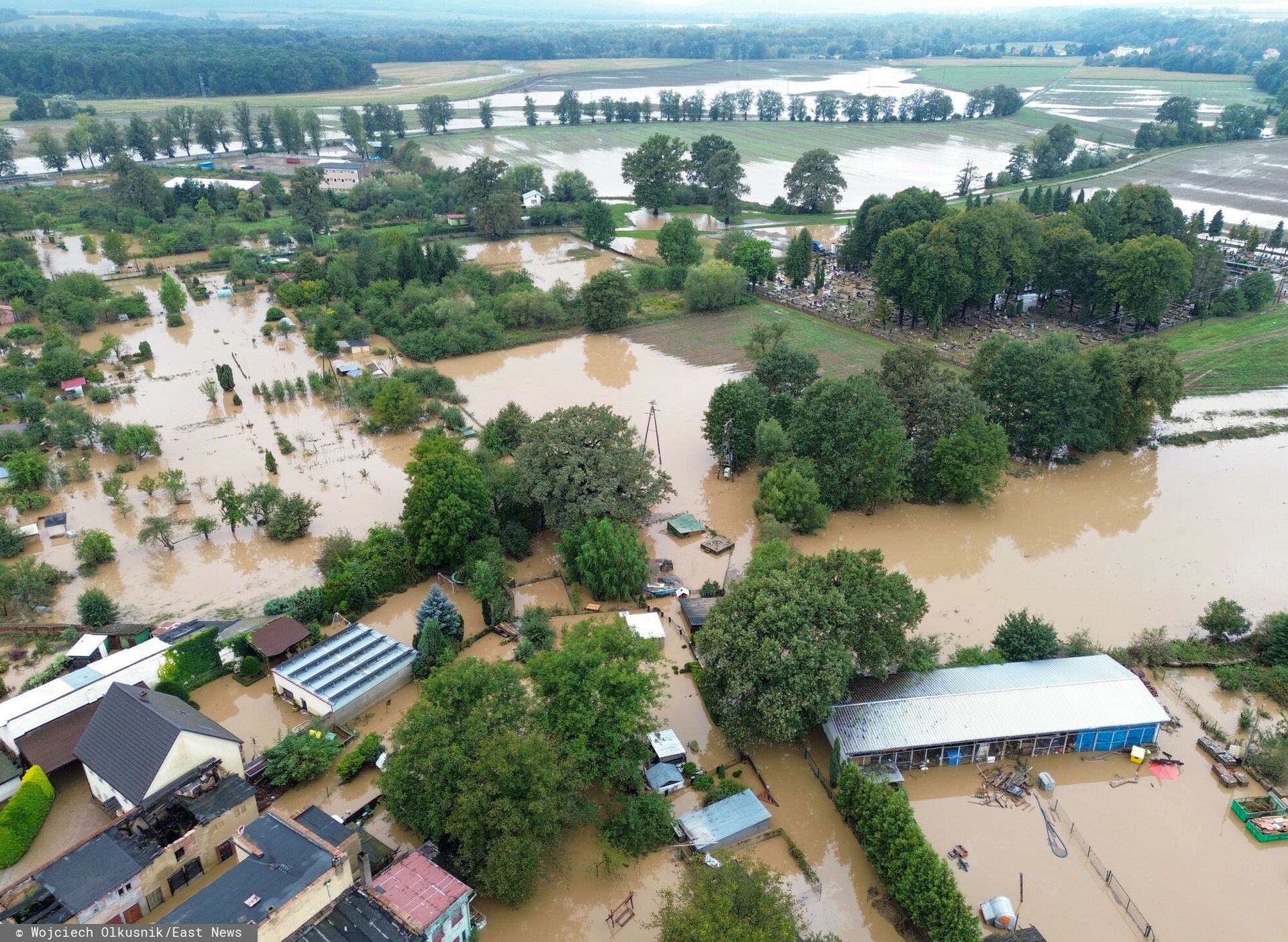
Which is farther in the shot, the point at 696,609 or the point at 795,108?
the point at 795,108

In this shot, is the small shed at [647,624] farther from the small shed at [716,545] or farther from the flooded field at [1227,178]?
the flooded field at [1227,178]

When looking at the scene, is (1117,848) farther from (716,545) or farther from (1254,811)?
(716,545)

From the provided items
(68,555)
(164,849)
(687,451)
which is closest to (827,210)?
(687,451)

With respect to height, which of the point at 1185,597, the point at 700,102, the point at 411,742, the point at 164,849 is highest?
the point at 700,102

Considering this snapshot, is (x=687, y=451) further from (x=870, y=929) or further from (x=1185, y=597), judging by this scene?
(x=870, y=929)

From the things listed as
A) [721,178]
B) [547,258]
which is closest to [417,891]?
[547,258]

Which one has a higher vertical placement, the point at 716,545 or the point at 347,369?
the point at 347,369

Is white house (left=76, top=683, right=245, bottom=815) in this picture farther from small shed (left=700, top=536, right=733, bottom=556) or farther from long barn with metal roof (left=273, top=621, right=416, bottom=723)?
small shed (left=700, top=536, right=733, bottom=556)

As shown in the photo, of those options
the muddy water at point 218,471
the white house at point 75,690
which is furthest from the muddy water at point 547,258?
the white house at point 75,690
